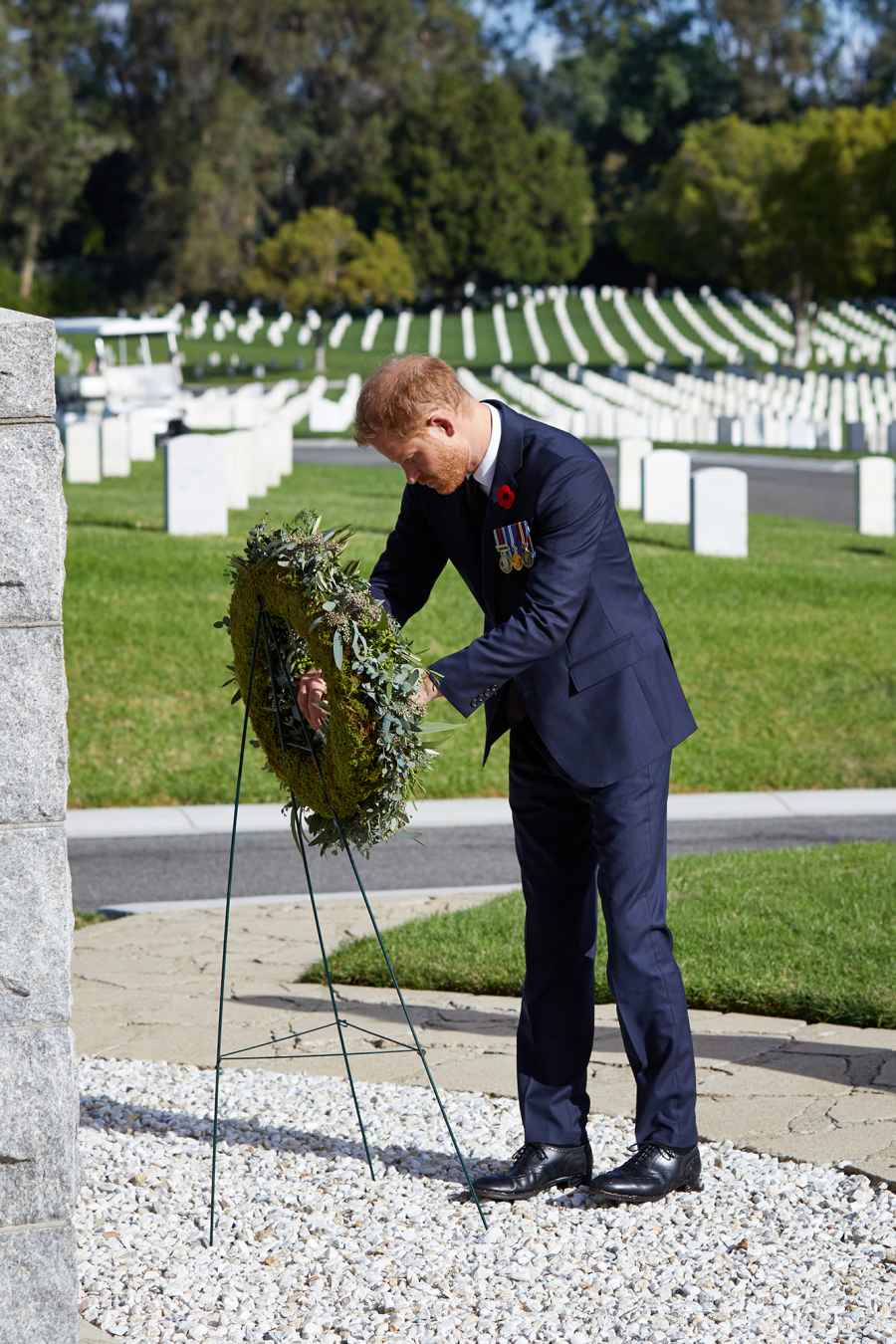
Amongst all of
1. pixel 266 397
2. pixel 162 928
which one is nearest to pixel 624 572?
pixel 162 928

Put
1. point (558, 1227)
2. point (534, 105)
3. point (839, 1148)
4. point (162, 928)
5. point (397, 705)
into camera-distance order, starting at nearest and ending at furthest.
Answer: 1. point (397, 705)
2. point (558, 1227)
3. point (839, 1148)
4. point (162, 928)
5. point (534, 105)

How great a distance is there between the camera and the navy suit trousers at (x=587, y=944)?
4.24 m

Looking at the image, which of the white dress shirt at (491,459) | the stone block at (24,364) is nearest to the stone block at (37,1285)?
the stone block at (24,364)

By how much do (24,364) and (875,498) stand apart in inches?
671

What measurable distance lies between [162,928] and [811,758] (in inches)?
207

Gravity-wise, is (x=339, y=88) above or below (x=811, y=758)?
above

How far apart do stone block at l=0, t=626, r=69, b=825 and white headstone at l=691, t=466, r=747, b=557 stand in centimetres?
1314

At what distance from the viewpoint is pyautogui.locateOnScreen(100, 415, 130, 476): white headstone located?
2278 centimetres

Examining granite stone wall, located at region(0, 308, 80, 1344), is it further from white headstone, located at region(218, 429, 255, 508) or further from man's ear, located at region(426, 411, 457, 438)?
white headstone, located at region(218, 429, 255, 508)

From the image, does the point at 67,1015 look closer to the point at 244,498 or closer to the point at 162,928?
the point at 162,928

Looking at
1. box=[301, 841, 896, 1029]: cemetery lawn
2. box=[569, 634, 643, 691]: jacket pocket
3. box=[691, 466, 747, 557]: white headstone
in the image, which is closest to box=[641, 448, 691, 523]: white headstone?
box=[691, 466, 747, 557]: white headstone

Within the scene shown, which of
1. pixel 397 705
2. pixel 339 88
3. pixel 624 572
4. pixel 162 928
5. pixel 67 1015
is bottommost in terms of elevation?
pixel 162 928

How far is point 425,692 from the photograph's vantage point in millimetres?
4059

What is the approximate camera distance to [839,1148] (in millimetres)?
4711
